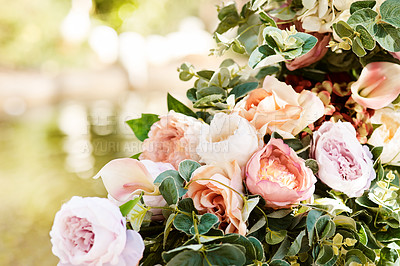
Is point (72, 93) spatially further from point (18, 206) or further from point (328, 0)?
Answer: point (328, 0)

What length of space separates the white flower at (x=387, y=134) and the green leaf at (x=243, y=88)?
13 centimetres

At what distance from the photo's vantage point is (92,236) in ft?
0.94

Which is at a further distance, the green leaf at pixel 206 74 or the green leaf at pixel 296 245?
the green leaf at pixel 206 74

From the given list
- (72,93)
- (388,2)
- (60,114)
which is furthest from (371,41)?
(72,93)

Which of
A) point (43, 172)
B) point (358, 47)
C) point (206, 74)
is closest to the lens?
point (358, 47)

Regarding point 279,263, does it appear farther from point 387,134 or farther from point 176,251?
Answer: point 387,134

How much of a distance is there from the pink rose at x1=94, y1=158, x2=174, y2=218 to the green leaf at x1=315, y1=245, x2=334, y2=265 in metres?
0.13

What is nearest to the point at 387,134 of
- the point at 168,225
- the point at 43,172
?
the point at 168,225

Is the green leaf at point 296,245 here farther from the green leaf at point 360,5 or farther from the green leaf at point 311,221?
the green leaf at point 360,5

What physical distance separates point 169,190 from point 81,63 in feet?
12.2

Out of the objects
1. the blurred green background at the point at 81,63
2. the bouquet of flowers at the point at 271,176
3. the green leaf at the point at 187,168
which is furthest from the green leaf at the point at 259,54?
the blurred green background at the point at 81,63

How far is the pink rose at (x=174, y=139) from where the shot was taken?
39cm

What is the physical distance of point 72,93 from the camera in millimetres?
3604

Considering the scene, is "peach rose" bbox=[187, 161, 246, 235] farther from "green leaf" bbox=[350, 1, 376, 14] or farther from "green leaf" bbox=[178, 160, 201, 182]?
"green leaf" bbox=[350, 1, 376, 14]
